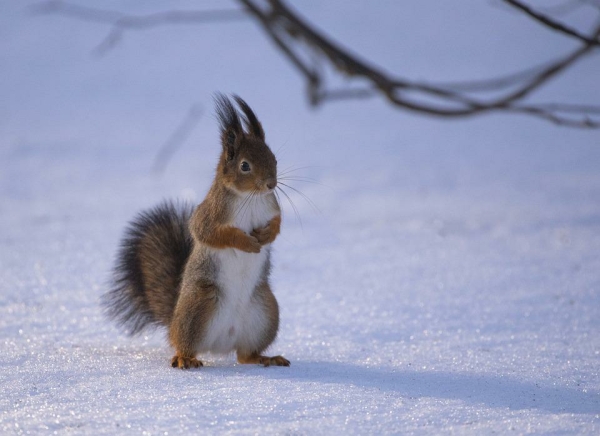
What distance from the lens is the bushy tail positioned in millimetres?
2594

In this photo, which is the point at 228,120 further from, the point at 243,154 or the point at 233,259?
the point at 233,259

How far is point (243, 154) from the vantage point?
2.32 metres

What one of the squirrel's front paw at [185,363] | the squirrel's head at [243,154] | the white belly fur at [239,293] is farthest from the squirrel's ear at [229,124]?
the squirrel's front paw at [185,363]

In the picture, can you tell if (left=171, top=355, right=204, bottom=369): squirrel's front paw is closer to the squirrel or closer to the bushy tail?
the squirrel

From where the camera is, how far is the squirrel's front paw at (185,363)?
2.27 meters

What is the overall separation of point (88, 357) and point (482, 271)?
1820mm

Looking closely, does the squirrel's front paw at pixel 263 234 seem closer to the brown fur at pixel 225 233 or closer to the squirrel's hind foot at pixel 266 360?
the brown fur at pixel 225 233

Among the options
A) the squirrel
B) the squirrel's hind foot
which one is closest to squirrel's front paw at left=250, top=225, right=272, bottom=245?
the squirrel

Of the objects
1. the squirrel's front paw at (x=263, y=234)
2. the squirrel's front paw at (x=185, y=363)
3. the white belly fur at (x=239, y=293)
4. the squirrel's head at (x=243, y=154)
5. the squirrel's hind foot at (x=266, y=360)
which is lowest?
the squirrel's front paw at (x=185, y=363)

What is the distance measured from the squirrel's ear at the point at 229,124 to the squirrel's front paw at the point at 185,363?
0.54 m

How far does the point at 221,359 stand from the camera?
2531 millimetres

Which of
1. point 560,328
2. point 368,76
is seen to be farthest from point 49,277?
point 560,328

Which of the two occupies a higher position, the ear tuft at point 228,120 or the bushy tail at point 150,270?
the ear tuft at point 228,120

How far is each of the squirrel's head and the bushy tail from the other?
0.37m
